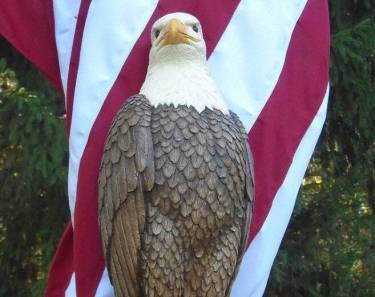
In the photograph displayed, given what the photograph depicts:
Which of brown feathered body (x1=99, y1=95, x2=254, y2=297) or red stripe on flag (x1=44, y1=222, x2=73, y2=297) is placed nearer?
brown feathered body (x1=99, y1=95, x2=254, y2=297)

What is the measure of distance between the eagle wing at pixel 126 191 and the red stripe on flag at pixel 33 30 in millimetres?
439

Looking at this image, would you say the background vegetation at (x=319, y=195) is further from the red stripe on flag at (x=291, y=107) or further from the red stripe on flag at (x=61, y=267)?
the red stripe on flag at (x=291, y=107)

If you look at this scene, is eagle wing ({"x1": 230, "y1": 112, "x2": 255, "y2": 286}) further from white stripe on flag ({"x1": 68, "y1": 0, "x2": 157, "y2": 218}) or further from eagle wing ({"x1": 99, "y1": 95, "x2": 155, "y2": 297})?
white stripe on flag ({"x1": 68, "y1": 0, "x2": 157, "y2": 218})

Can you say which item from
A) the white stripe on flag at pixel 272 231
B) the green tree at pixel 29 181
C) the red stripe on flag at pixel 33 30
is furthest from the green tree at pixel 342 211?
the red stripe on flag at pixel 33 30

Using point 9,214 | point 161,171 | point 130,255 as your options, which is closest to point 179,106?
point 161,171

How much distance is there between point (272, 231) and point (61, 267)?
0.49 metres

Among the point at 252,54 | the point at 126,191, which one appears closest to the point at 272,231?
the point at 252,54

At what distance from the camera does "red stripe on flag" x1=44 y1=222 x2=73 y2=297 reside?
1908 millimetres

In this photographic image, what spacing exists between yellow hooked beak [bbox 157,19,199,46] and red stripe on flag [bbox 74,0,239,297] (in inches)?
9.9

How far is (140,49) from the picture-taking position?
6.06 ft

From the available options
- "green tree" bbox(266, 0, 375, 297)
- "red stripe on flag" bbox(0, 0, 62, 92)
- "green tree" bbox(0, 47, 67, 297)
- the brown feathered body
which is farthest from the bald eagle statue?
"green tree" bbox(266, 0, 375, 297)

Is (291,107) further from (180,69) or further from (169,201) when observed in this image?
(169,201)

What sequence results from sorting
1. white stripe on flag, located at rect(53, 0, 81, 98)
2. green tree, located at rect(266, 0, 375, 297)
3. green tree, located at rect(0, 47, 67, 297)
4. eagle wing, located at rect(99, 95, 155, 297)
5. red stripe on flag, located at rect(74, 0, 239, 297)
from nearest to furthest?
eagle wing, located at rect(99, 95, 155, 297)
red stripe on flag, located at rect(74, 0, 239, 297)
white stripe on flag, located at rect(53, 0, 81, 98)
green tree, located at rect(0, 47, 67, 297)
green tree, located at rect(266, 0, 375, 297)

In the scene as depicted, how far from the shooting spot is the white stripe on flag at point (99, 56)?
1.82 meters
